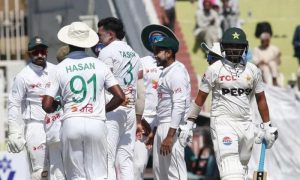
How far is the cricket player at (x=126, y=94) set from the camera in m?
16.3

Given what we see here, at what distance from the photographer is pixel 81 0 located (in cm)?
2497

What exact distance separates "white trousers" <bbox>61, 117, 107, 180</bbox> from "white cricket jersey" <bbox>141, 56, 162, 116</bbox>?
2824mm

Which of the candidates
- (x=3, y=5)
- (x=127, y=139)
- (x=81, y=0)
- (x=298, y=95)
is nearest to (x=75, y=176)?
(x=127, y=139)

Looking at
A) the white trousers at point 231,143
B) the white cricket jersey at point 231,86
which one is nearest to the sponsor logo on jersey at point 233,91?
the white cricket jersey at point 231,86

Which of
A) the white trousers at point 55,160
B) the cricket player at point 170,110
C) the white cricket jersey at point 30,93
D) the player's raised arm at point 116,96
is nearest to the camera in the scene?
the player's raised arm at point 116,96

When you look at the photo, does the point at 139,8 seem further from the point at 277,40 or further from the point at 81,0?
the point at 277,40

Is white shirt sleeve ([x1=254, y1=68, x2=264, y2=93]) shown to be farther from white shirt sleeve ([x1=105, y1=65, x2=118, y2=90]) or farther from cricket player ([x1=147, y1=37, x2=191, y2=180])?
white shirt sleeve ([x1=105, y1=65, x2=118, y2=90])

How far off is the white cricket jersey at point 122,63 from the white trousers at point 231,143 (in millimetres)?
1215

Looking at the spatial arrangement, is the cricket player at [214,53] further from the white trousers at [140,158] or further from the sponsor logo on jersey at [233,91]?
the white trousers at [140,158]

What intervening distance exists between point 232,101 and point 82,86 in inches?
76.2

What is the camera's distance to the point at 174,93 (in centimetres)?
1666

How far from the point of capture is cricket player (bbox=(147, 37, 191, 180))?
1655 centimetres

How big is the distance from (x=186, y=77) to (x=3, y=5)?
10436 mm

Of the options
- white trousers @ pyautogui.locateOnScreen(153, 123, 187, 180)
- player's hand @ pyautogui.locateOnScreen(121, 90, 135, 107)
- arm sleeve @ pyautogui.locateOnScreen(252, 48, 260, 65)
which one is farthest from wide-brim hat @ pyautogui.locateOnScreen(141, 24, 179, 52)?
arm sleeve @ pyautogui.locateOnScreen(252, 48, 260, 65)
